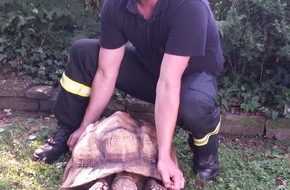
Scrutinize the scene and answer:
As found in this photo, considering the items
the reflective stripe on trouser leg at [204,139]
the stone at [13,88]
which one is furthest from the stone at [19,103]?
the reflective stripe on trouser leg at [204,139]

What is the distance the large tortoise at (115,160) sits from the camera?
9.34ft

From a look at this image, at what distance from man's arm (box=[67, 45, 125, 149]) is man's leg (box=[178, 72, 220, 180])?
54cm

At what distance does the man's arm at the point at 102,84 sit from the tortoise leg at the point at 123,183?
802mm

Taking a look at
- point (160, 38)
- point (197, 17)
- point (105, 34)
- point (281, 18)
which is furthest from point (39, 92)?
point (281, 18)

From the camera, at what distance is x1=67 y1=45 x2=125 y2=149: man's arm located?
346 centimetres

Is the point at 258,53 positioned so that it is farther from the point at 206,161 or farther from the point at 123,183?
the point at 123,183

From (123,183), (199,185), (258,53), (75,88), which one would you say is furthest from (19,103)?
(258,53)

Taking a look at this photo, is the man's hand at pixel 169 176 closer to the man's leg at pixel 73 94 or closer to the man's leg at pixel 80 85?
the man's leg at pixel 80 85

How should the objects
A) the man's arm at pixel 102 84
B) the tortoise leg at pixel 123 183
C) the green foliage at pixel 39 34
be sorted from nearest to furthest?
the tortoise leg at pixel 123 183 < the man's arm at pixel 102 84 < the green foliage at pixel 39 34

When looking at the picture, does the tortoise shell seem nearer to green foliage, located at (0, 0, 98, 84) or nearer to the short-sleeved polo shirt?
the short-sleeved polo shirt

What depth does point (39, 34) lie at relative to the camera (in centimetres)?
480

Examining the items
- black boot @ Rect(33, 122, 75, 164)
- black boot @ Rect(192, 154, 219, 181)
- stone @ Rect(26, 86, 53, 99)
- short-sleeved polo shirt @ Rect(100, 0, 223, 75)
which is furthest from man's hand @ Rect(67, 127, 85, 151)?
stone @ Rect(26, 86, 53, 99)

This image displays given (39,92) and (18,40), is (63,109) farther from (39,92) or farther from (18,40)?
(18,40)

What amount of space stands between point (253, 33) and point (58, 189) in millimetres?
2349
